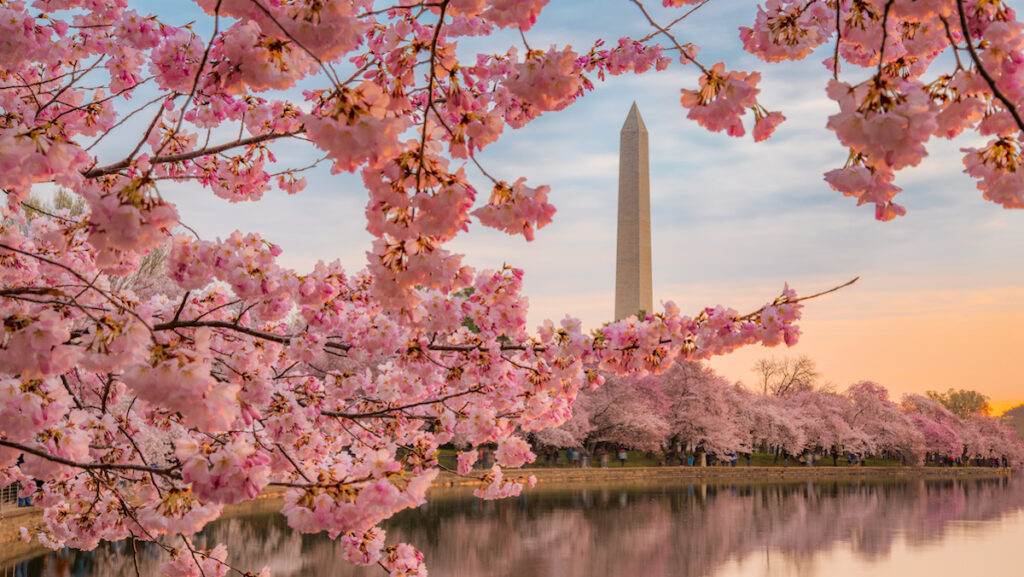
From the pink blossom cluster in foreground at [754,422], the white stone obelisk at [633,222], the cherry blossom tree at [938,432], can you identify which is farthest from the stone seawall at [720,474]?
the white stone obelisk at [633,222]

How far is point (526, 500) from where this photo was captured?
87.1 feet

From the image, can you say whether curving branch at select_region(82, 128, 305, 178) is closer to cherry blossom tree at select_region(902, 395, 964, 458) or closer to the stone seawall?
the stone seawall

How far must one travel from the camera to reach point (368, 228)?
242 centimetres

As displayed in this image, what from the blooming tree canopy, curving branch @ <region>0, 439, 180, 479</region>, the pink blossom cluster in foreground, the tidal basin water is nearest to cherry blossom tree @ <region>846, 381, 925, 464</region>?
the pink blossom cluster in foreground

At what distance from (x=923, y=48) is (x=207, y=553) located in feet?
15.3

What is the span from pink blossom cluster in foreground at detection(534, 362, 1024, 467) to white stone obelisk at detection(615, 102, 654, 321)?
12.3 feet

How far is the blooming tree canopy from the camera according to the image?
2258mm

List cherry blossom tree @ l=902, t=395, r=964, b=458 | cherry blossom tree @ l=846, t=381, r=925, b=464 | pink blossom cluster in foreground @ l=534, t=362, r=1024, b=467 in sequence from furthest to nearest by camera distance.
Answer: cherry blossom tree @ l=902, t=395, r=964, b=458, cherry blossom tree @ l=846, t=381, r=925, b=464, pink blossom cluster in foreground @ l=534, t=362, r=1024, b=467

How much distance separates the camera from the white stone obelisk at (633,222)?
36.6 meters

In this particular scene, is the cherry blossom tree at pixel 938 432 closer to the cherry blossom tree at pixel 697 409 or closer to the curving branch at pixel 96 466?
the cherry blossom tree at pixel 697 409

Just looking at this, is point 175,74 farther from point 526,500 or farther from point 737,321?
point 526,500

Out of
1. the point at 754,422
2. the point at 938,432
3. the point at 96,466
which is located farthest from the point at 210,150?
the point at 938,432

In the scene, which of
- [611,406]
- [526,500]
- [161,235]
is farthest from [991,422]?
[161,235]

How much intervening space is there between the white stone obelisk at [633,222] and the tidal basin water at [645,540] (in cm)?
1038
